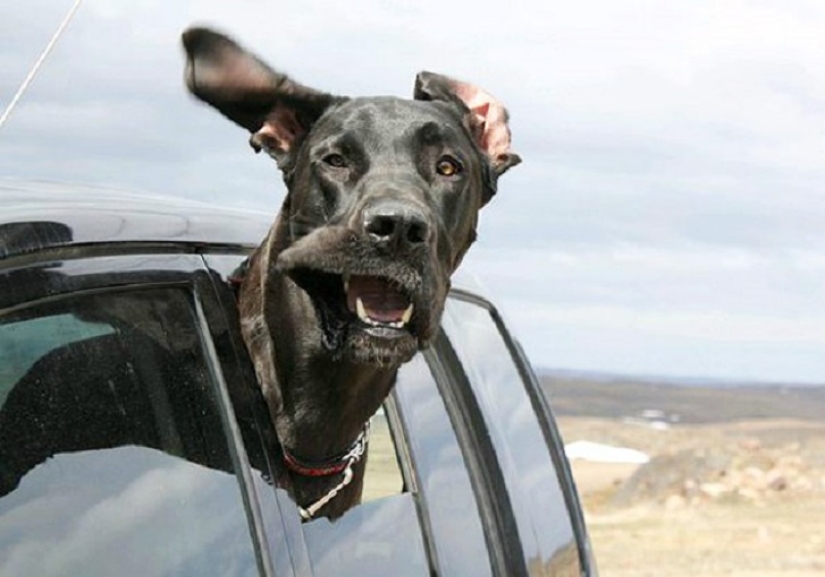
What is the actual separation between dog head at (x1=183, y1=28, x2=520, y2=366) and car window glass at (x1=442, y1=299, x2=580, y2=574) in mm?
537

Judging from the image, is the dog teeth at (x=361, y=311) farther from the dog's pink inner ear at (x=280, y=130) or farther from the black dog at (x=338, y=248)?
the dog's pink inner ear at (x=280, y=130)

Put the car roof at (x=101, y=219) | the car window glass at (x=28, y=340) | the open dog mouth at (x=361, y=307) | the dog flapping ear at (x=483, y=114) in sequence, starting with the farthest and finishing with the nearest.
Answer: the dog flapping ear at (x=483, y=114)
the open dog mouth at (x=361, y=307)
the car roof at (x=101, y=219)
the car window glass at (x=28, y=340)

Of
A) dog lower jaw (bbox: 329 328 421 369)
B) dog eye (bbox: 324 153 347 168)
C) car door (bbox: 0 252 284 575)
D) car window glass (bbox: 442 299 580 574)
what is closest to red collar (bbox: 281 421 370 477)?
dog lower jaw (bbox: 329 328 421 369)

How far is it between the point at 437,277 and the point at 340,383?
0.95ft

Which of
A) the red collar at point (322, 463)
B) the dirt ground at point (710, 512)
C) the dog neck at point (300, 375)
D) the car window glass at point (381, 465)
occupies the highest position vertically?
the dog neck at point (300, 375)

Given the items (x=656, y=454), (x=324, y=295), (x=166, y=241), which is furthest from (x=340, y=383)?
(x=656, y=454)

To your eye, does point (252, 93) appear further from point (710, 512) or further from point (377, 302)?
point (710, 512)

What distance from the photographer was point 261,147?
4477 millimetres

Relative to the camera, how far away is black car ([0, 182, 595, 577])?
116 inches

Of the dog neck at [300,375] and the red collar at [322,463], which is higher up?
the dog neck at [300,375]

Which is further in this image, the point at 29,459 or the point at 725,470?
the point at 725,470

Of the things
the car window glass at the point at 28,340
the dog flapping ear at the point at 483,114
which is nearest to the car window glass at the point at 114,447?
the car window glass at the point at 28,340

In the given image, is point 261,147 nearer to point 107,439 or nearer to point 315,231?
point 315,231

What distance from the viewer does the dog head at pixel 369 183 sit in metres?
3.99
